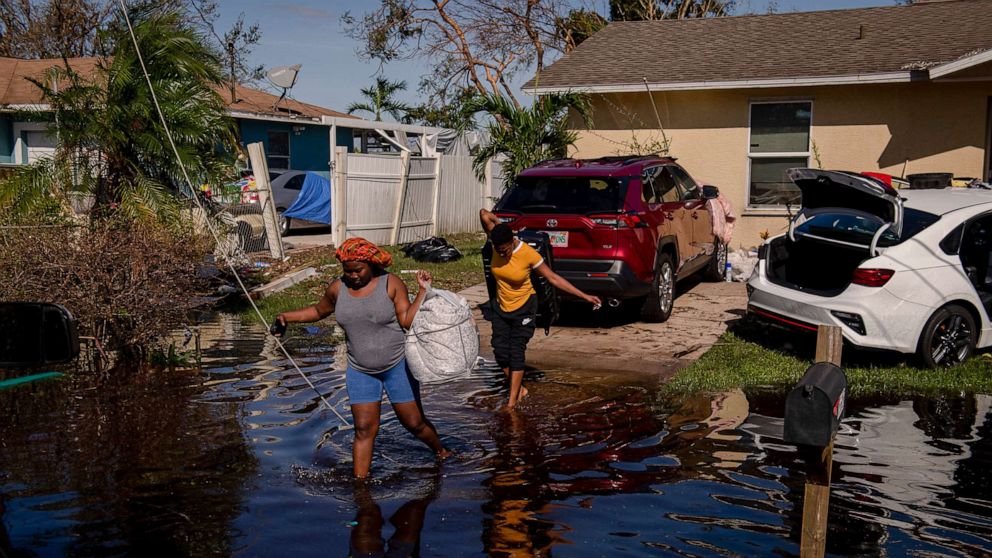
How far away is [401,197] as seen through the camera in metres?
19.4

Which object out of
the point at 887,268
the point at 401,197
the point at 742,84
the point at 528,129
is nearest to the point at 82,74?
the point at 401,197

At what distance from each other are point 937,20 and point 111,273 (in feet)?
44.8

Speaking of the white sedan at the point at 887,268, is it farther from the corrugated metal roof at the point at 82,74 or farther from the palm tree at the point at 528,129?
the corrugated metal roof at the point at 82,74

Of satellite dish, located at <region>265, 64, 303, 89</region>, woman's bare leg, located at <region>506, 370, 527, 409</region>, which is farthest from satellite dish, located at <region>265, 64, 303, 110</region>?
woman's bare leg, located at <region>506, 370, 527, 409</region>

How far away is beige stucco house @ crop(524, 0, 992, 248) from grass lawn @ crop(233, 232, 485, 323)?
3109 mm

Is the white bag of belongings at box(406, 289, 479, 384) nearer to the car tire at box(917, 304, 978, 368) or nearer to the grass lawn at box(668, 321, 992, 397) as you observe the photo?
the grass lawn at box(668, 321, 992, 397)

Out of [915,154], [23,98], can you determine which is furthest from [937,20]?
[23,98]

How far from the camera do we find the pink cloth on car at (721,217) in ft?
45.2

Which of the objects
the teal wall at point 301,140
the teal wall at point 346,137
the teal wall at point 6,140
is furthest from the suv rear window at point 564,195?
the teal wall at point 346,137

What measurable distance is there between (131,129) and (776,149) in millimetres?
9710

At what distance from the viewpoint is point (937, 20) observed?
53.1 feet

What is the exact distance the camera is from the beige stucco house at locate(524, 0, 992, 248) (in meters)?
14.3

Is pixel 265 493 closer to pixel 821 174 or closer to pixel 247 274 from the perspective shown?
pixel 821 174

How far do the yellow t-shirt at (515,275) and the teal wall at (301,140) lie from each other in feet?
61.0
